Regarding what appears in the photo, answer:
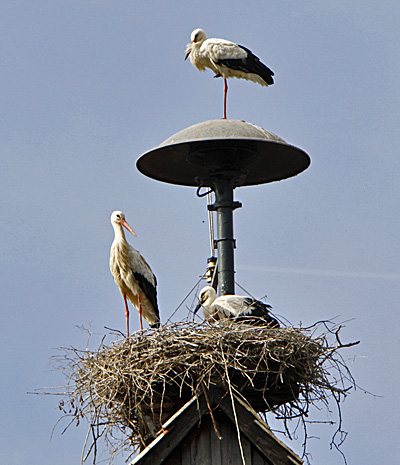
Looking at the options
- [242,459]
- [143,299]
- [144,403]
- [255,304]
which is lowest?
[242,459]

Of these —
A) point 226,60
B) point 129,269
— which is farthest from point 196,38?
point 129,269

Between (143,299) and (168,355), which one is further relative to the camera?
(143,299)

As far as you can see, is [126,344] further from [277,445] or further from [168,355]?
[277,445]

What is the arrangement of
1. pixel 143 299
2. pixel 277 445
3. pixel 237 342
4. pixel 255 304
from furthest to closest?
1. pixel 143 299
2. pixel 255 304
3. pixel 237 342
4. pixel 277 445

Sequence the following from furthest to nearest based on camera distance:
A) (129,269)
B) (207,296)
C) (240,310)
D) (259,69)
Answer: (129,269) < (259,69) < (207,296) < (240,310)

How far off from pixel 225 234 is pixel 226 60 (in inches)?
87.0

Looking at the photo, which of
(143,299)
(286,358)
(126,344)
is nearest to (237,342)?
(286,358)

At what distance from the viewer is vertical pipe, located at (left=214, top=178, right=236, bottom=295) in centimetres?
946

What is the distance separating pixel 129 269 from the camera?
1173 centimetres

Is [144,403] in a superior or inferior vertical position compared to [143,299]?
inferior

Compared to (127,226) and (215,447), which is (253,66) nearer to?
(127,226)

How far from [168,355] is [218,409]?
0.62 meters

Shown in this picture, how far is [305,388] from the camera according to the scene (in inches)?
333

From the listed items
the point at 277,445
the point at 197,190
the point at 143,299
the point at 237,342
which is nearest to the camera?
the point at 277,445
